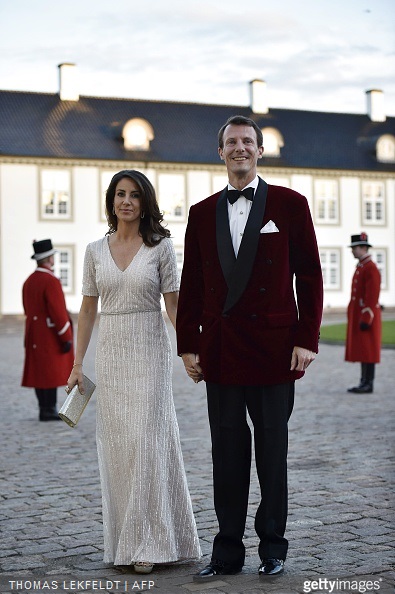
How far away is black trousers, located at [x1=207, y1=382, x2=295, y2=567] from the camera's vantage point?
4543 millimetres

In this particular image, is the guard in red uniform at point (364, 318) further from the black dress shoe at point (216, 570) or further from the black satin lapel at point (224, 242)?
the black dress shoe at point (216, 570)

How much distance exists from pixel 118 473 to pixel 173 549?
443 millimetres

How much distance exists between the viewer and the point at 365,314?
13.0 meters

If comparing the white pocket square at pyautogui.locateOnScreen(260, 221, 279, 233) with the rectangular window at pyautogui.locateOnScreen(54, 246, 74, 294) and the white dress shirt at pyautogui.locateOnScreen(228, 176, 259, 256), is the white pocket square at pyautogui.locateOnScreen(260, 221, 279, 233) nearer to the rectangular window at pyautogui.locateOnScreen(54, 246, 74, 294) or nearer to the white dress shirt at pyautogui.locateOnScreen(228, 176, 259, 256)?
the white dress shirt at pyautogui.locateOnScreen(228, 176, 259, 256)

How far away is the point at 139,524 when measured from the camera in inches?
185

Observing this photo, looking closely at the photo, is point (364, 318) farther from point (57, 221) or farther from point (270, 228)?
point (57, 221)

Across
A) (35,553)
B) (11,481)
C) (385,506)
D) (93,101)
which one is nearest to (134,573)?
(35,553)

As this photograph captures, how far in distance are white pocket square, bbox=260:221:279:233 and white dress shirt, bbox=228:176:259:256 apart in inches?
4.0

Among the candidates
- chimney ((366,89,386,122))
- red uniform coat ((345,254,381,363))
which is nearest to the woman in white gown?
red uniform coat ((345,254,381,363))

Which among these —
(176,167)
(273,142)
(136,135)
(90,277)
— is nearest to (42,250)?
(90,277)

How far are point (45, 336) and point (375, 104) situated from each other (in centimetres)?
4162

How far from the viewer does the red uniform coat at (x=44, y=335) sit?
34.3 ft

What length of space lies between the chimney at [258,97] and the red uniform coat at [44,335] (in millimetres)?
37792

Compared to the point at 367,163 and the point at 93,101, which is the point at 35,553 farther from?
the point at 367,163
